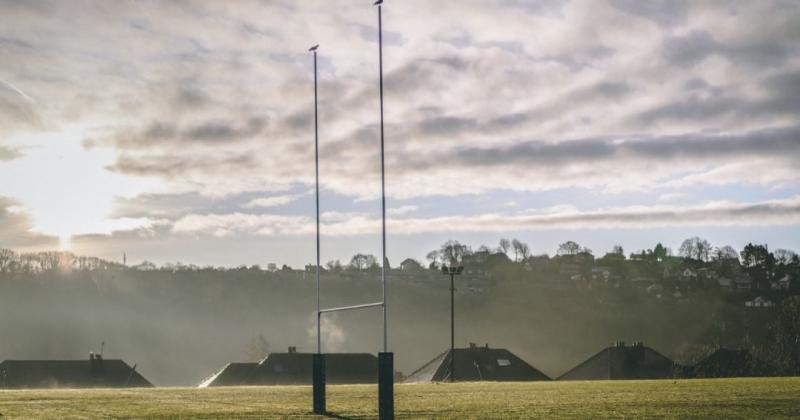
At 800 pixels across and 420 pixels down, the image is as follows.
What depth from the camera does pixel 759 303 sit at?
561 ft

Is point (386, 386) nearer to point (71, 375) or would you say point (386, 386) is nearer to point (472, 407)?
point (472, 407)

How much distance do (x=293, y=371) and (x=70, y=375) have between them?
22.3 m

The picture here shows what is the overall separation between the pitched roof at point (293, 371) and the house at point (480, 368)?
18.6ft

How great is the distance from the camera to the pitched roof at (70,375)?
90.8 metres

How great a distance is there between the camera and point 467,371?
282ft

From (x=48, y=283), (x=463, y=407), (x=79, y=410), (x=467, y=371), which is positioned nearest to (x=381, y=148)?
(x=463, y=407)

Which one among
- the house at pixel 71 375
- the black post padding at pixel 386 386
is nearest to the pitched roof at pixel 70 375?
the house at pixel 71 375

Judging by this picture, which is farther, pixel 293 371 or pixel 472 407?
pixel 293 371

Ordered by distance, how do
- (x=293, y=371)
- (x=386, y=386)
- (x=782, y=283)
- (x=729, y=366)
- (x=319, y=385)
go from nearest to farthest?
(x=386, y=386) → (x=319, y=385) → (x=729, y=366) → (x=293, y=371) → (x=782, y=283)

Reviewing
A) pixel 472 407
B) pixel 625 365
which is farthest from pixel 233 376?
pixel 472 407

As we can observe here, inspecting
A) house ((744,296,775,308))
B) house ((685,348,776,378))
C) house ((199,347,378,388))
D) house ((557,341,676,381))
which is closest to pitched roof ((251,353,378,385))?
house ((199,347,378,388))

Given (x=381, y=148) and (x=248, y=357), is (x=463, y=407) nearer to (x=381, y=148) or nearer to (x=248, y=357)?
(x=381, y=148)

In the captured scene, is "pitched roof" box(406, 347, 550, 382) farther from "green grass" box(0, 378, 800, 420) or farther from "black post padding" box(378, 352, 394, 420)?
"black post padding" box(378, 352, 394, 420)

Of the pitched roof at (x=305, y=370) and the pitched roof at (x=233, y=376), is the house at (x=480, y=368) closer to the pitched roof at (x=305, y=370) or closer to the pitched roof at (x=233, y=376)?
the pitched roof at (x=305, y=370)
